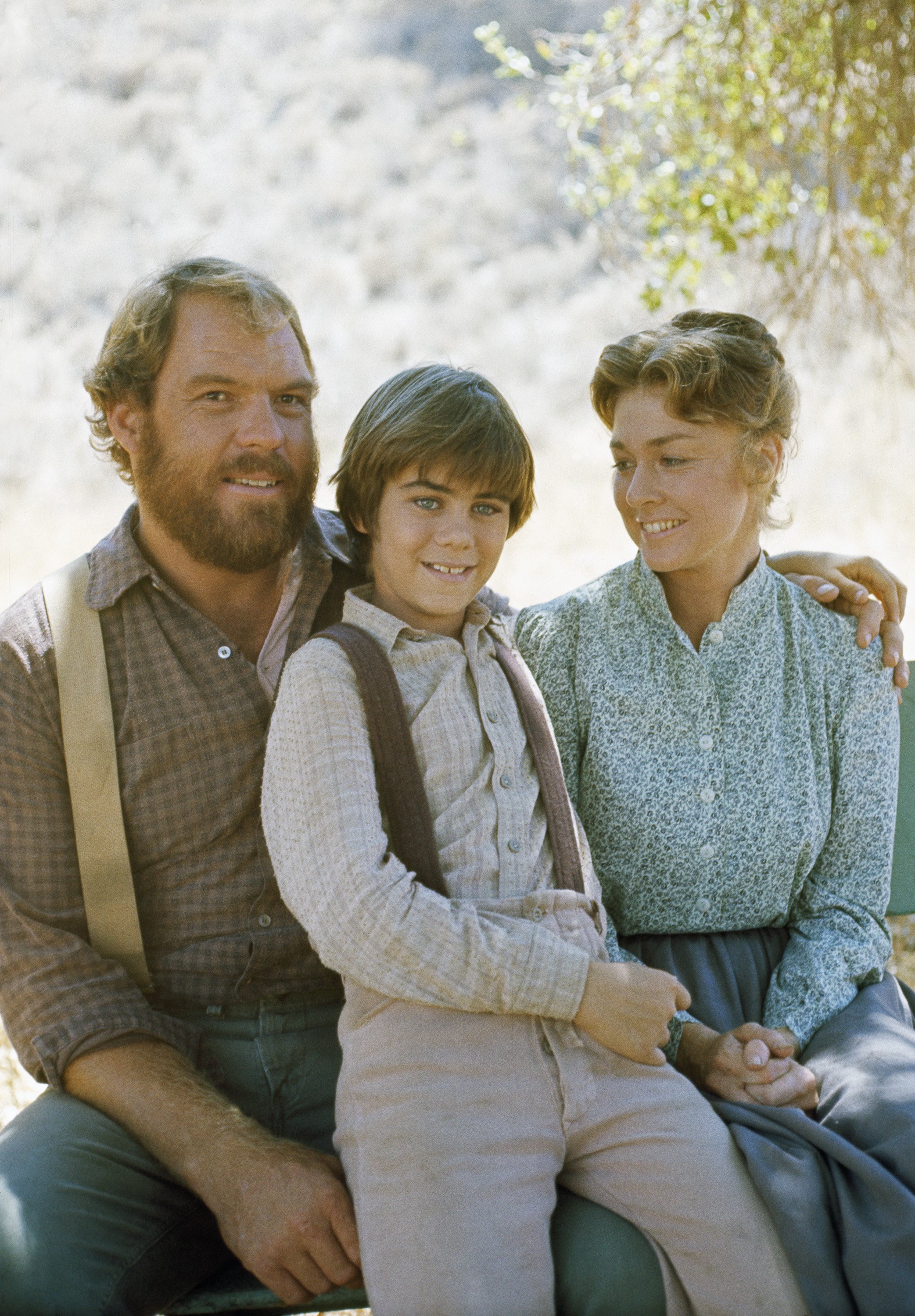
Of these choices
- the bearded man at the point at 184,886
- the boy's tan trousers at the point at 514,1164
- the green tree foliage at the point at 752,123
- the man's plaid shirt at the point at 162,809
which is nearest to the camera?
the boy's tan trousers at the point at 514,1164

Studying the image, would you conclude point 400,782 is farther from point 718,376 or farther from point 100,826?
point 718,376

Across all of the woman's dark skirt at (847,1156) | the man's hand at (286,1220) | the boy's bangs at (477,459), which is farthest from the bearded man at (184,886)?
the boy's bangs at (477,459)

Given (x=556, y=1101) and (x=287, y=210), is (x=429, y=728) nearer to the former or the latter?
(x=556, y=1101)

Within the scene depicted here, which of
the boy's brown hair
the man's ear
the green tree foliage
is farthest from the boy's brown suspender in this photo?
the green tree foliage

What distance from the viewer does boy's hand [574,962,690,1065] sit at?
183 cm

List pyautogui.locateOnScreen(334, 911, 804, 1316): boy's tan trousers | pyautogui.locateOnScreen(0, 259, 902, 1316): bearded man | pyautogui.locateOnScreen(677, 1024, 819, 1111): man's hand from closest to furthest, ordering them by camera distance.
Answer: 1. pyautogui.locateOnScreen(334, 911, 804, 1316): boy's tan trousers
2. pyautogui.locateOnScreen(0, 259, 902, 1316): bearded man
3. pyautogui.locateOnScreen(677, 1024, 819, 1111): man's hand

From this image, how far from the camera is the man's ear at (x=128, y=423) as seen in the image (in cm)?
247

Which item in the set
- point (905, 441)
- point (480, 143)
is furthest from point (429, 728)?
point (480, 143)

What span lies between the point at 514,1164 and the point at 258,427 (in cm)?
139

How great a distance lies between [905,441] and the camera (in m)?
17.2

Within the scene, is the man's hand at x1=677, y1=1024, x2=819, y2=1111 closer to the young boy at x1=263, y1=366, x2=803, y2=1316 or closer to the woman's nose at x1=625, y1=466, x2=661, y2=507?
the young boy at x1=263, y1=366, x2=803, y2=1316

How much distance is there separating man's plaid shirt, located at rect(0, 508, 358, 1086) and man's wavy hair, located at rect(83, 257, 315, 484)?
1.16 ft

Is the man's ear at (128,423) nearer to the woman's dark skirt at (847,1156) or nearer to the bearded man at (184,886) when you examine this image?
the bearded man at (184,886)

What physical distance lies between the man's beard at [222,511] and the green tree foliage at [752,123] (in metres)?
3.71
